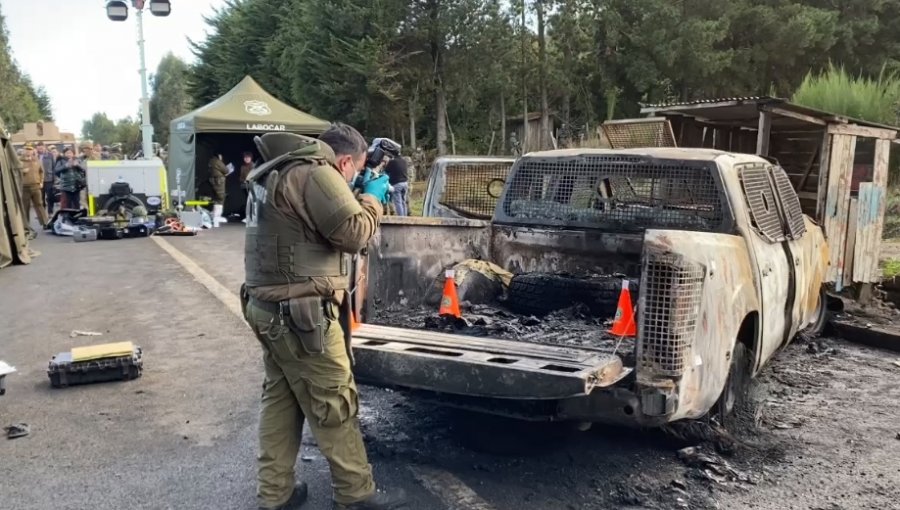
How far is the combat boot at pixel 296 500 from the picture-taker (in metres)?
3.38

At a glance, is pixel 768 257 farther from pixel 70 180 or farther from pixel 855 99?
pixel 70 180

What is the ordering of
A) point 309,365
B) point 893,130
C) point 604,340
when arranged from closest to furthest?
1. point 309,365
2. point 604,340
3. point 893,130

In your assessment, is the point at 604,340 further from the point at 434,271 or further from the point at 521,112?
the point at 521,112

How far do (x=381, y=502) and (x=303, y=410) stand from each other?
541mm

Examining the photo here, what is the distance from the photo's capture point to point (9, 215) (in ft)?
36.5

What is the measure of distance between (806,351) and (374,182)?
4163 mm

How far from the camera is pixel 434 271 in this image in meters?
5.09

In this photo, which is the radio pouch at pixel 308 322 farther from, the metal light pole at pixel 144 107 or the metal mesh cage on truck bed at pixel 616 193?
the metal light pole at pixel 144 107

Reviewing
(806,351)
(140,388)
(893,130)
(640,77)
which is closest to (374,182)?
(140,388)

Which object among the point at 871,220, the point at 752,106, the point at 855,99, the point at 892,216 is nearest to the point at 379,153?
the point at 752,106

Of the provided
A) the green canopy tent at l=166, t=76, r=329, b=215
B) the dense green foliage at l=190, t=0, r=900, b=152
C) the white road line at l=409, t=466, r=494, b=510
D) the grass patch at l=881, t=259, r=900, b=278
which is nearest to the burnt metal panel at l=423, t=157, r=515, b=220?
the white road line at l=409, t=466, r=494, b=510

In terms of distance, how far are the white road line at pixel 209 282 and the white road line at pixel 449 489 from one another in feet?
10.0

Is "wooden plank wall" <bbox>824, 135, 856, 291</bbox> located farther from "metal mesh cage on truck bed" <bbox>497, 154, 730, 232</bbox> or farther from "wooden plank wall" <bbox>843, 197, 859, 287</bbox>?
"metal mesh cage on truck bed" <bbox>497, 154, 730, 232</bbox>

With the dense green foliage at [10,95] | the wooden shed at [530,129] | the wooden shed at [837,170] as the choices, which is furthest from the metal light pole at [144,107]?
the dense green foliage at [10,95]
